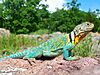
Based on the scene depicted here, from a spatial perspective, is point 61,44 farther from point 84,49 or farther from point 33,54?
point 84,49

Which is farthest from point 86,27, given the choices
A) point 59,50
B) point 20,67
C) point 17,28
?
point 17,28

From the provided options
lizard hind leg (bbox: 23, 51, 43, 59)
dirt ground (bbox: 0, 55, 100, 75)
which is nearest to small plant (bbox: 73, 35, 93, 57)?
lizard hind leg (bbox: 23, 51, 43, 59)

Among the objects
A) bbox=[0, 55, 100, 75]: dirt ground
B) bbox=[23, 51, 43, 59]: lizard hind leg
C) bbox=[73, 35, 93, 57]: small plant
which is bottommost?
bbox=[73, 35, 93, 57]: small plant

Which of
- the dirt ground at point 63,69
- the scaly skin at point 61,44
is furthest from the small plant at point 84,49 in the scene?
the dirt ground at point 63,69

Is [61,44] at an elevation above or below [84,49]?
above

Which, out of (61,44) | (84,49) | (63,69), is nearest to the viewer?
(63,69)

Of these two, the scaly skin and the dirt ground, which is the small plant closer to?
the scaly skin

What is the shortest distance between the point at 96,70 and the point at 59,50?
2.27m

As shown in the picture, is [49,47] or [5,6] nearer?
[49,47]

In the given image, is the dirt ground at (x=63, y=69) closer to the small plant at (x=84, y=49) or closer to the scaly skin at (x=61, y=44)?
the scaly skin at (x=61, y=44)

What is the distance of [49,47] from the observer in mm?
5832

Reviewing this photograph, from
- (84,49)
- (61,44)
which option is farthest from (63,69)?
(84,49)

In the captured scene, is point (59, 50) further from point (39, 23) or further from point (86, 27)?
point (39, 23)

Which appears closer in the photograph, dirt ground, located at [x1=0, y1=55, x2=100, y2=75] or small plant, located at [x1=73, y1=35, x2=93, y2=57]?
dirt ground, located at [x1=0, y1=55, x2=100, y2=75]
